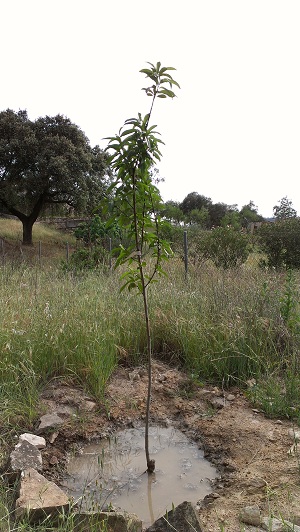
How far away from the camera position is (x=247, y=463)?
3021mm

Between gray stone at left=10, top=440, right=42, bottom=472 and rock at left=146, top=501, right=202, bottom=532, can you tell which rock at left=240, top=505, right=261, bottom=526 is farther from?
gray stone at left=10, top=440, right=42, bottom=472

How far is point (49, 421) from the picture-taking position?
332 centimetres

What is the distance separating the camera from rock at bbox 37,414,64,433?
326 centimetres

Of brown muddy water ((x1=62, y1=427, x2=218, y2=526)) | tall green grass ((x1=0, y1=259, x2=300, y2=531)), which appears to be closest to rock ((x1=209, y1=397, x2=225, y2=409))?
tall green grass ((x1=0, y1=259, x2=300, y2=531))

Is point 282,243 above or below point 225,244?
above

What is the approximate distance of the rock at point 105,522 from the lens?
7.04 feet

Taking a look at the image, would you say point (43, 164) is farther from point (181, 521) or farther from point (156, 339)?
point (181, 521)

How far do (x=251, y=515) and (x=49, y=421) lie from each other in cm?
160

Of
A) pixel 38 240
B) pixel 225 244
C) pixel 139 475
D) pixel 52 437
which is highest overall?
pixel 225 244

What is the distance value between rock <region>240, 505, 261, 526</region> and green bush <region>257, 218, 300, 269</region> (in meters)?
8.60

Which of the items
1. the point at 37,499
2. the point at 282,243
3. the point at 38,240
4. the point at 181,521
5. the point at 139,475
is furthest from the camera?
the point at 38,240

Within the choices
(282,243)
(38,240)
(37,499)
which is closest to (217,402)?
(37,499)

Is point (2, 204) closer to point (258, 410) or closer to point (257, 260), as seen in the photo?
point (257, 260)

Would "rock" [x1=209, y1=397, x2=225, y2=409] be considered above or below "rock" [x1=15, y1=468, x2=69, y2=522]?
below
